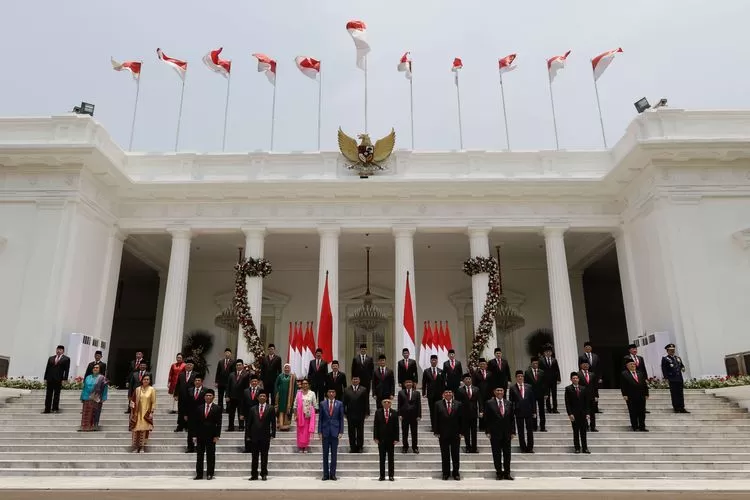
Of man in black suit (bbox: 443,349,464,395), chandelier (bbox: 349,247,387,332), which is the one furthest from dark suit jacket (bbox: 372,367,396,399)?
chandelier (bbox: 349,247,387,332)

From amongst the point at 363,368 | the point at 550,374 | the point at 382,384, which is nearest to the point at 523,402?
the point at 550,374

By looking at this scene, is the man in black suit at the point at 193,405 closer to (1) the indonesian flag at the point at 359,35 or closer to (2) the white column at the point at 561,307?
(2) the white column at the point at 561,307

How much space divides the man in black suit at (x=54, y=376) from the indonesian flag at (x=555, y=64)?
53.4 ft

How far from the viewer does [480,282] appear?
16031 mm

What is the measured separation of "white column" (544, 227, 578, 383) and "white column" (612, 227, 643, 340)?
1631mm

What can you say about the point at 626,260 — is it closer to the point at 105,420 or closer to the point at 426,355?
the point at 426,355

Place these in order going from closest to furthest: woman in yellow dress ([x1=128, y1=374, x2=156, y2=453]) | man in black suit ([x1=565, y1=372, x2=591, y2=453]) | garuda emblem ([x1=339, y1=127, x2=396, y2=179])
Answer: man in black suit ([x1=565, y1=372, x2=591, y2=453]) < woman in yellow dress ([x1=128, y1=374, x2=156, y2=453]) < garuda emblem ([x1=339, y1=127, x2=396, y2=179])

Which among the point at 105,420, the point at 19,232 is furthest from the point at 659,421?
the point at 19,232

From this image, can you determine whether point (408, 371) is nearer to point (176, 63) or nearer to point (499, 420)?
point (499, 420)

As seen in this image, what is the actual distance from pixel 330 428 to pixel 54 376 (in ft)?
22.1

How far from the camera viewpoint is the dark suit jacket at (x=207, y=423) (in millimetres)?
7961

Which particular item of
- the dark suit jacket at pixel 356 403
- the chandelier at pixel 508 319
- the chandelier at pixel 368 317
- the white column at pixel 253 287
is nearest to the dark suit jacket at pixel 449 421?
the dark suit jacket at pixel 356 403

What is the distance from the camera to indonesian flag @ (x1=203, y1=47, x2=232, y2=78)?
18359mm

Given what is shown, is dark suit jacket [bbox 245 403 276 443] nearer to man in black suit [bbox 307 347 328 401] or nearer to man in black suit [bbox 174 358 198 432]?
man in black suit [bbox 174 358 198 432]
